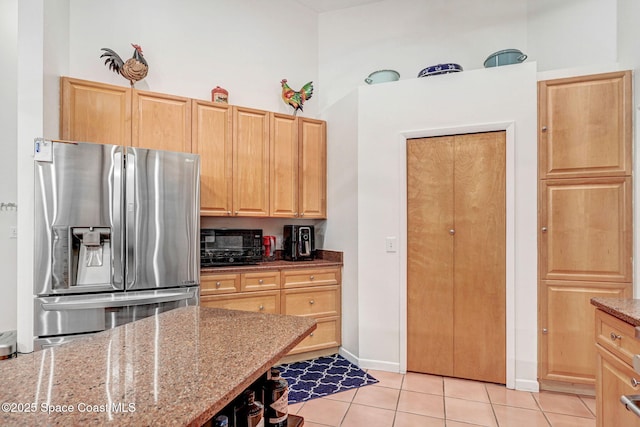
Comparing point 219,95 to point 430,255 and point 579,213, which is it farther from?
point 579,213

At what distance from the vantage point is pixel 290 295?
10.2ft

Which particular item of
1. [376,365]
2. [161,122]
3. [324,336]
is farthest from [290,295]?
[161,122]

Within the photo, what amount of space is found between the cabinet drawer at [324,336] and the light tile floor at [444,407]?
2.13 ft

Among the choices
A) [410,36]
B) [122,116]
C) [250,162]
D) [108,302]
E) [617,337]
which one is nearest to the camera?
[617,337]

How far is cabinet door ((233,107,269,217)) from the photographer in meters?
3.12

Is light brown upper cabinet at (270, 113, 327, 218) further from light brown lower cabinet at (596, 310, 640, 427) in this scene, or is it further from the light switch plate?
light brown lower cabinet at (596, 310, 640, 427)

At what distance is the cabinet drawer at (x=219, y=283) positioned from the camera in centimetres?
274

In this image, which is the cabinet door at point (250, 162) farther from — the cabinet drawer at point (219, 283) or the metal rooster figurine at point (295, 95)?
the cabinet drawer at point (219, 283)

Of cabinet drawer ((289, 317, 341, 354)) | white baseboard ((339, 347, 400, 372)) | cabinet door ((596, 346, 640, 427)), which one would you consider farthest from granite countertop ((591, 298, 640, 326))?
cabinet drawer ((289, 317, 341, 354))

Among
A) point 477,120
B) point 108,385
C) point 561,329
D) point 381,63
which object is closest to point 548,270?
point 561,329

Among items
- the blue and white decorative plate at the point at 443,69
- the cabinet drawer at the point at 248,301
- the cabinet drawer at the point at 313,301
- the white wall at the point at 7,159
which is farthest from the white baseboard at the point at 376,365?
the white wall at the point at 7,159

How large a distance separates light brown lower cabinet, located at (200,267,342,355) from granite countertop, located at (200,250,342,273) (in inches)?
1.3

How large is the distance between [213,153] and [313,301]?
163 centimetres

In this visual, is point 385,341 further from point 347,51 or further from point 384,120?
point 347,51
